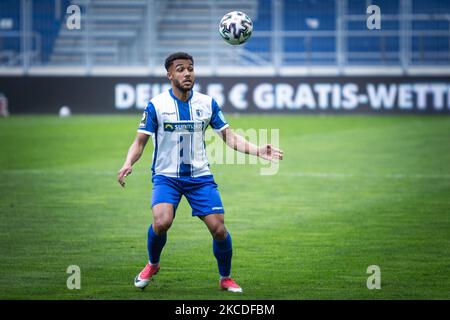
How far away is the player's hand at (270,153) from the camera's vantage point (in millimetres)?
8625

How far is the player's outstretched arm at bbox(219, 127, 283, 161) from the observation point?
864 centimetres

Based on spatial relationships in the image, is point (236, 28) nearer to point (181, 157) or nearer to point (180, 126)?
point (180, 126)

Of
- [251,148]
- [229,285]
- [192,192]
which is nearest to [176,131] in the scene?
[192,192]

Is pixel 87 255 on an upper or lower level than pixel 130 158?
lower

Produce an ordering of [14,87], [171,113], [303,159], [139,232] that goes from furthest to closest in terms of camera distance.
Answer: [14,87] → [303,159] → [139,232] → [171,113]

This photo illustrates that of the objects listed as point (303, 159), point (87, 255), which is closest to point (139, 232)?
point (87, 255)

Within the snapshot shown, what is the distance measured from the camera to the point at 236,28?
10.5 meters

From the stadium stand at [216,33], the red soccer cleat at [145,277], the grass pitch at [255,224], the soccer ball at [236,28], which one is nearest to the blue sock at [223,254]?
the grass pitch at [255,224]

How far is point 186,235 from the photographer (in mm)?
11914

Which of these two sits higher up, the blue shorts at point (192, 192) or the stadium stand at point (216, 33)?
the stadium stand at point (216, 33)

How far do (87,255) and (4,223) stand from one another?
98.6 inches

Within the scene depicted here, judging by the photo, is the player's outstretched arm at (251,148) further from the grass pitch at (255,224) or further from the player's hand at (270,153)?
the grass pitch at (255,224)
